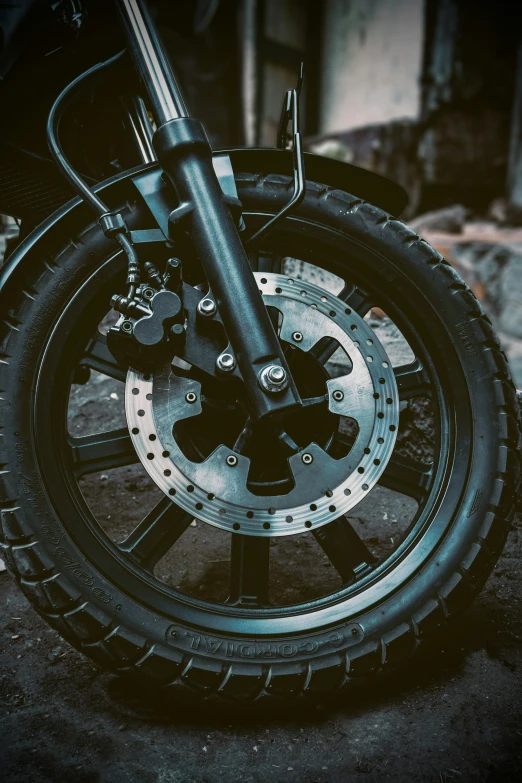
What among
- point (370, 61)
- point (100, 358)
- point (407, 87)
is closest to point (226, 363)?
point (100, 358)

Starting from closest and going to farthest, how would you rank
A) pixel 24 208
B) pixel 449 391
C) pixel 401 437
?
pixel 449 391 < pixel 24 208 < pixel 401 437

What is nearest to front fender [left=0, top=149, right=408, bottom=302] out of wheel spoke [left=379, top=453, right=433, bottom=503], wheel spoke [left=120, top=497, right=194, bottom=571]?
wheel spoke [left=120, top=497, right=194, bottom=571]

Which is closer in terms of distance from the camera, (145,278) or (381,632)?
(381,632)

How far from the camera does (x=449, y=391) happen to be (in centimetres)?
140

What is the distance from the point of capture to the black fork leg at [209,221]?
125 centimetres

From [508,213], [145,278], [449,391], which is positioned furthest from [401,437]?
[508,213]

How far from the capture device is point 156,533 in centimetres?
136

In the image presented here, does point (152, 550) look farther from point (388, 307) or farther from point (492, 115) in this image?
point (492, 115)

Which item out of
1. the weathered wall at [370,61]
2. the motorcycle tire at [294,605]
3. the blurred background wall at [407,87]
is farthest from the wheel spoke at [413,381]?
the weathered wall at [370,61]

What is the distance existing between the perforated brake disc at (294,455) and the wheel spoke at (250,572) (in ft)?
0.33

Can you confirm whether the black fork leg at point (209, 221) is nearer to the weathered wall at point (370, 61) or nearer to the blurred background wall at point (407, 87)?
the blurred background wall at point (407, 87)

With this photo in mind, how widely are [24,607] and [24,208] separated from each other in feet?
3.21

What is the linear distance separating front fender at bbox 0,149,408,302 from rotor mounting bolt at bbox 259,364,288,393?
0.51 metres

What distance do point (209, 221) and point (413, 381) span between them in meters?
0.58
